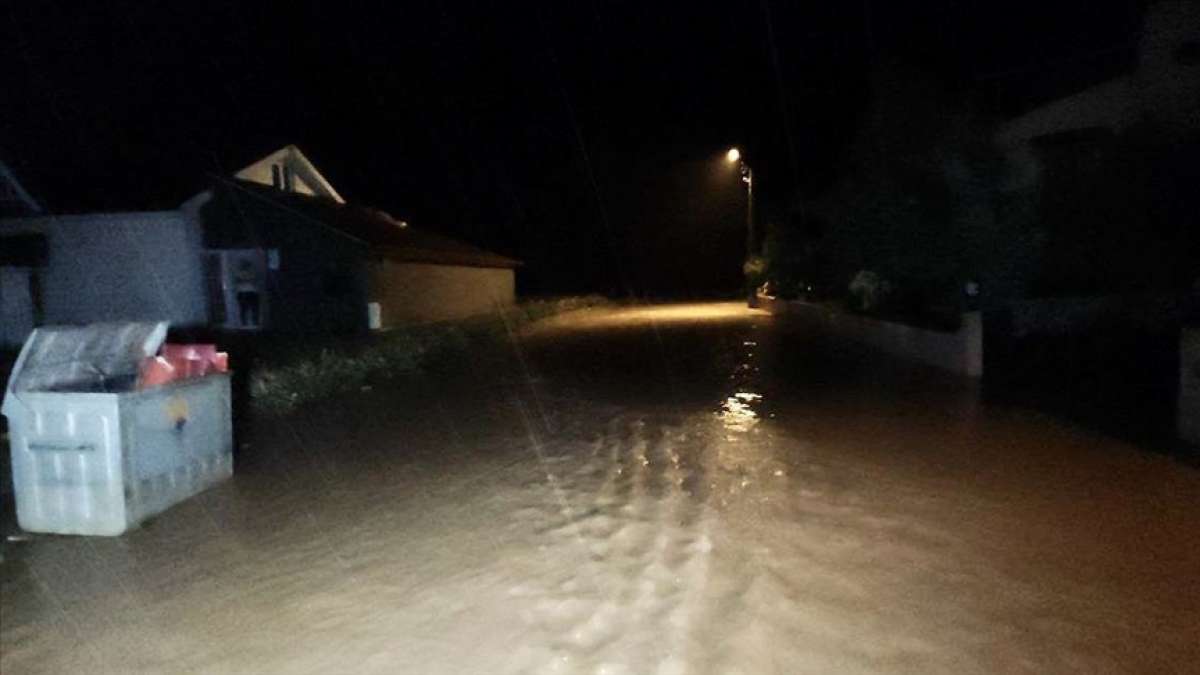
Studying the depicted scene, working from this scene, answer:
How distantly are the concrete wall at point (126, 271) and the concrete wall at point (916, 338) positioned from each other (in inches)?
661

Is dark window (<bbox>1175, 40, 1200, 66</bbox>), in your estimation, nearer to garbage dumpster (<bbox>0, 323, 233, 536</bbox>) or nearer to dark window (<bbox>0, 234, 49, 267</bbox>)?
garbage dumpster (<bbox>0, 323, 233, 536</bbox>)

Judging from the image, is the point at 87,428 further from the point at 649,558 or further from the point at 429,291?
the point at 429,291

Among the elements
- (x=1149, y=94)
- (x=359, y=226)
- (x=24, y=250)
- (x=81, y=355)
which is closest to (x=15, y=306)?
(x=24, y=250)

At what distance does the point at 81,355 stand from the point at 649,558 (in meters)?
4.76

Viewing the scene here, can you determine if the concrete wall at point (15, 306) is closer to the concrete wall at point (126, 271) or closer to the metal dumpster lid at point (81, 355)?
the concrete wall at point (126, 271)

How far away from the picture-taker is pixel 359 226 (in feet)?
86.4

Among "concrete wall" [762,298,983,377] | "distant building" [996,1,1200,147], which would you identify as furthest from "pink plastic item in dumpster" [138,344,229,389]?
"distant building" [996,1,1200,147]

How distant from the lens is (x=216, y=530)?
7.40m

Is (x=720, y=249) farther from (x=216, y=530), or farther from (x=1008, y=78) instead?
(x=216, y=530)

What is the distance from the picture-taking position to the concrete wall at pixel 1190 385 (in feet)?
30.7

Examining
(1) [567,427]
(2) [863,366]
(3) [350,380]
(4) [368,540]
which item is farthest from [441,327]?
(4) [368,540]

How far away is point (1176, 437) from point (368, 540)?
8.26m

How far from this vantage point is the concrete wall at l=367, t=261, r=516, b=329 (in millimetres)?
25719

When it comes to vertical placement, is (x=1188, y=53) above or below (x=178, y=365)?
above
